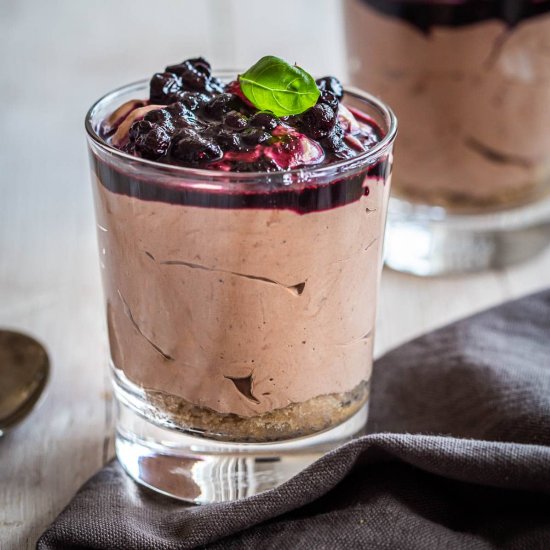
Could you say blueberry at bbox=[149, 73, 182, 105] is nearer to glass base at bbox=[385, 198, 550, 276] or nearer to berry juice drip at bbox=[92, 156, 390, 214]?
berry juice drip at bbox=[92, 156, 390, 214]

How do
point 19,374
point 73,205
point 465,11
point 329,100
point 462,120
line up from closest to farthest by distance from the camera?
point 329,100
point 19,374
point 465,11
point 462,120
point 73,205

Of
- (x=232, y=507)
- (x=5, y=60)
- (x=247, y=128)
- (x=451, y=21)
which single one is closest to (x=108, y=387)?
(x=232, y=507)

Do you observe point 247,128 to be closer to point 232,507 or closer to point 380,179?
point 380,179

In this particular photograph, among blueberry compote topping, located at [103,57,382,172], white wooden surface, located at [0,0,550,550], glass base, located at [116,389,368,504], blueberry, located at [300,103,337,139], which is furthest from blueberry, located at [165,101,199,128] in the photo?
white wooden surface, located at [0,0,550,550]

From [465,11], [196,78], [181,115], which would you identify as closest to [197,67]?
[196,78]

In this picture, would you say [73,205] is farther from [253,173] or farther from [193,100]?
[253,173]

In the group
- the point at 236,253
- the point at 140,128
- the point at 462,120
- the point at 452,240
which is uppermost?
the point at 140,128
